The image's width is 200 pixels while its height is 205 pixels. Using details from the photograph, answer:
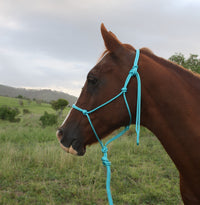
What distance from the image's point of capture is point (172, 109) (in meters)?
1.44

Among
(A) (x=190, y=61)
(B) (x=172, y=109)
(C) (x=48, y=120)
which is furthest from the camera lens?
(C) (x=48, y=120)

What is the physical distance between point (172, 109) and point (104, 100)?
573 mm

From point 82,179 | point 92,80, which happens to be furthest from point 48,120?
point 92,80

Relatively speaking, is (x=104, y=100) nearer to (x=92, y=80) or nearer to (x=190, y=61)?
(x=92, y=80)

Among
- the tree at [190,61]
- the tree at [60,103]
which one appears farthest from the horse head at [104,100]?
the tree at [60,103]

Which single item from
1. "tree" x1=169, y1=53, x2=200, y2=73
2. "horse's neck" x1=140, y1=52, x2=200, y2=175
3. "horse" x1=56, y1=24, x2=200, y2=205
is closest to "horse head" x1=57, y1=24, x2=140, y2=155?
"horse" x1=56, y1=24, x2=200, y2=205

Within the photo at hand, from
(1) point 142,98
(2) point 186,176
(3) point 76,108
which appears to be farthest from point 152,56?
(2) point 186,176

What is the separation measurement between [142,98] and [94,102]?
421mm

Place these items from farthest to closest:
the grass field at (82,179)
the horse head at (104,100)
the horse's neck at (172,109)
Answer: the grass field at (82,179) < the horse head at (104,100) < the horse's neck at (172,109)

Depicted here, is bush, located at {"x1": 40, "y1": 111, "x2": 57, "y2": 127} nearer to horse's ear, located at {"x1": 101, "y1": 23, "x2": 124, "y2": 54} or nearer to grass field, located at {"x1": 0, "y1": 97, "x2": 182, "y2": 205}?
grass field, located at {"x1": 0, "y1": 97, "x2": 182, "y2": 205}

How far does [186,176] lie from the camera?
149 centimetres

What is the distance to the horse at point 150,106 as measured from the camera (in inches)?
56.3

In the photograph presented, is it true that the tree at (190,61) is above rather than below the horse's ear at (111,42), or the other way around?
above

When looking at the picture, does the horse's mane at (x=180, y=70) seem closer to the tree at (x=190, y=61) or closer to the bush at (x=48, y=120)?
the tree at (x=190, y=61)
